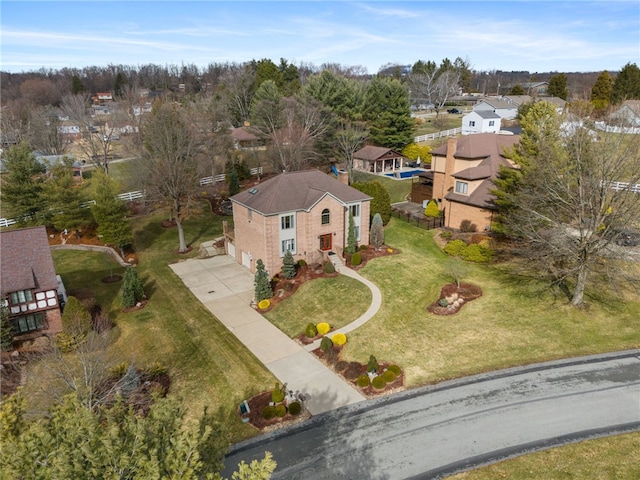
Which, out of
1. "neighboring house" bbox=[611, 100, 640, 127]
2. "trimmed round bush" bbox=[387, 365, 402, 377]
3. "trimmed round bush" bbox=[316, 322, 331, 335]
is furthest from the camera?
"neighboring house" bbox=[611, 100, 640, 127]

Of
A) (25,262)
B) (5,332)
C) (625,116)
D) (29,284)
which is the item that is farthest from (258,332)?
(625,116)

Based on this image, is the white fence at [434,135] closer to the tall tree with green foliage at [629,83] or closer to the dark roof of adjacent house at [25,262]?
the tall tree with green foliage at [629,83]

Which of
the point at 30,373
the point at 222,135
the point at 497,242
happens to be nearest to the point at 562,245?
the point at 497,242

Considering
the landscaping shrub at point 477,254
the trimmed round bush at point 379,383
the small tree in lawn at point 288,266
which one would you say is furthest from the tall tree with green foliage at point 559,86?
the trimmed round bush at point 379,383

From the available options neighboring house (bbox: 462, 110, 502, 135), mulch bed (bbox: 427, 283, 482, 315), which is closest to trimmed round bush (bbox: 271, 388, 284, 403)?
mulch bed (bbox: 427, 283, 482, 315)

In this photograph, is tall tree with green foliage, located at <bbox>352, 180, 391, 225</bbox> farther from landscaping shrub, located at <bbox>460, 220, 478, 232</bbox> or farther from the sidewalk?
the sidewalk
